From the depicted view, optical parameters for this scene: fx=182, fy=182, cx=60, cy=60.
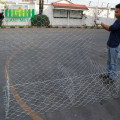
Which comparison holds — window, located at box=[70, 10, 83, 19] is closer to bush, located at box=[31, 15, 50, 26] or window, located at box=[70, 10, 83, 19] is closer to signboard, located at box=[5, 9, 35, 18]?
bush, located at box=[31, 15, 50, 26]

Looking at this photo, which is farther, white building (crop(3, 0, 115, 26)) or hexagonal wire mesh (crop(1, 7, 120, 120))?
white building (crop(3, 0, 115, 26))

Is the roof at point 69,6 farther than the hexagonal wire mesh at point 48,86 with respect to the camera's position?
Yes

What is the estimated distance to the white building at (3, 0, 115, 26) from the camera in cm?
1812

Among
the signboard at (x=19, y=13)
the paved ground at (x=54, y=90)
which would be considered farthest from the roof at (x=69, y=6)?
the paved ground at (x=54, y=90)

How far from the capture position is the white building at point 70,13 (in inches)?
713

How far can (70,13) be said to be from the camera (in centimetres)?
1936

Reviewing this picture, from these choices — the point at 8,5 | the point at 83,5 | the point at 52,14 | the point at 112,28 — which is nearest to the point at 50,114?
the point at 112,28

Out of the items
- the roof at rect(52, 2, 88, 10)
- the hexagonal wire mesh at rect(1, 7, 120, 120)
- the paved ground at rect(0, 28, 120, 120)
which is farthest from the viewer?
the roof at rect(52, 2, 88, 10)

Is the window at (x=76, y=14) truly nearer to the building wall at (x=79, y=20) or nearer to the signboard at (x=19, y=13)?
the building wall at (x=79, y=20)

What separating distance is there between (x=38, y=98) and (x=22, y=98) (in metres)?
0.25

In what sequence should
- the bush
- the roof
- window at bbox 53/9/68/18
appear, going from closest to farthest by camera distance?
the bush < the roof < window at bbox 53/9/68/18

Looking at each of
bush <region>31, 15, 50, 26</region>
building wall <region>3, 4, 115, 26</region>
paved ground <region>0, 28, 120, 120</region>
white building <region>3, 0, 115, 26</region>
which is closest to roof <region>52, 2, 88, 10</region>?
white building <region>3, 0, 115, 26</region>

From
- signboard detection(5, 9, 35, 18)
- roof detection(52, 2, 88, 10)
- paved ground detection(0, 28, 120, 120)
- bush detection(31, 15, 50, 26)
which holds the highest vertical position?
roof detection(52, 2, 88, 10)

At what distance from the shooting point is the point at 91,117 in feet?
7.79
